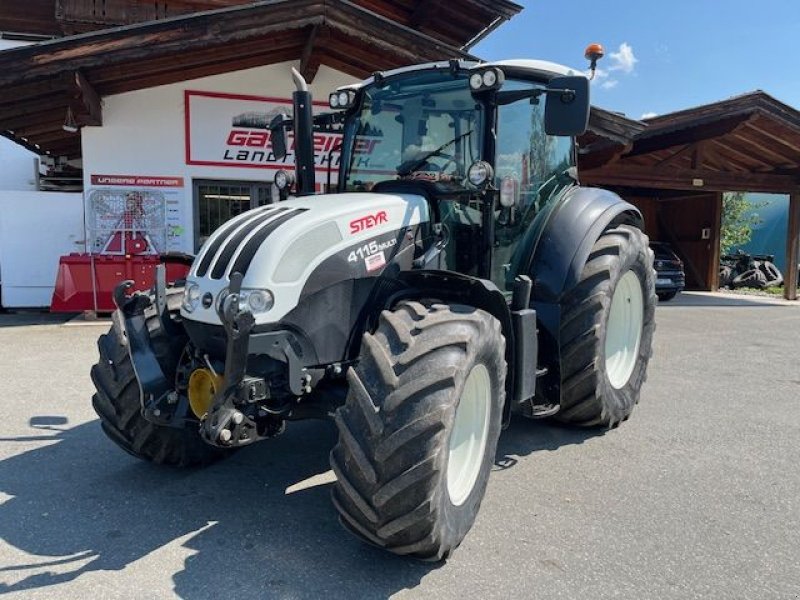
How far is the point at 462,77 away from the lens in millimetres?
3682

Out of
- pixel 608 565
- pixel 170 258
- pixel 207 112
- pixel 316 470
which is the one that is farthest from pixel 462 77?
pixel 207 112

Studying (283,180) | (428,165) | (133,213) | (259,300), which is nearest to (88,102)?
(133,213)

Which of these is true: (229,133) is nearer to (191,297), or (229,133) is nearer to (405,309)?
(191,297)

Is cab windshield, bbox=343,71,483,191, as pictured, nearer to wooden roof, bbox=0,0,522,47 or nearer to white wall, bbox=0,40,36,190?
wooden roof, bbox=0,0,522,47

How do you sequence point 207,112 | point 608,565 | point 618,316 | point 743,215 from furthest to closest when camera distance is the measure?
1. point 743,215
2. point 207,112
3. point 618,316
4. point 608,565

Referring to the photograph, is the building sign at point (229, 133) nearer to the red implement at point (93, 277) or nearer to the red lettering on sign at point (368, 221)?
the red implement at point (93, 277)

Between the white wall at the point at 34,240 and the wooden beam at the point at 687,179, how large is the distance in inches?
403

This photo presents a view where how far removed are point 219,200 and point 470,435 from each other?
8.57 m

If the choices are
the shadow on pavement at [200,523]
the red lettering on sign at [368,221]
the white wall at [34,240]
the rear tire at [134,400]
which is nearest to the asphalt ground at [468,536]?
the shadow on pavement at [200,523]

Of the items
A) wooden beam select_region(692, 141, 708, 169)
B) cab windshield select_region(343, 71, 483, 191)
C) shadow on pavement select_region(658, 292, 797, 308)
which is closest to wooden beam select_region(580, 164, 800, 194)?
wooden beam select_region(692, 141, 708, 169)

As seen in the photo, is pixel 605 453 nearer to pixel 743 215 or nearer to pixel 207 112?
pixel 207 112

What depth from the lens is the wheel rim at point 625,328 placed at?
15.4 feet

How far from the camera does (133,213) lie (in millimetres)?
A: 10008

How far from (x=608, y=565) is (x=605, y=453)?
142 centimetres
